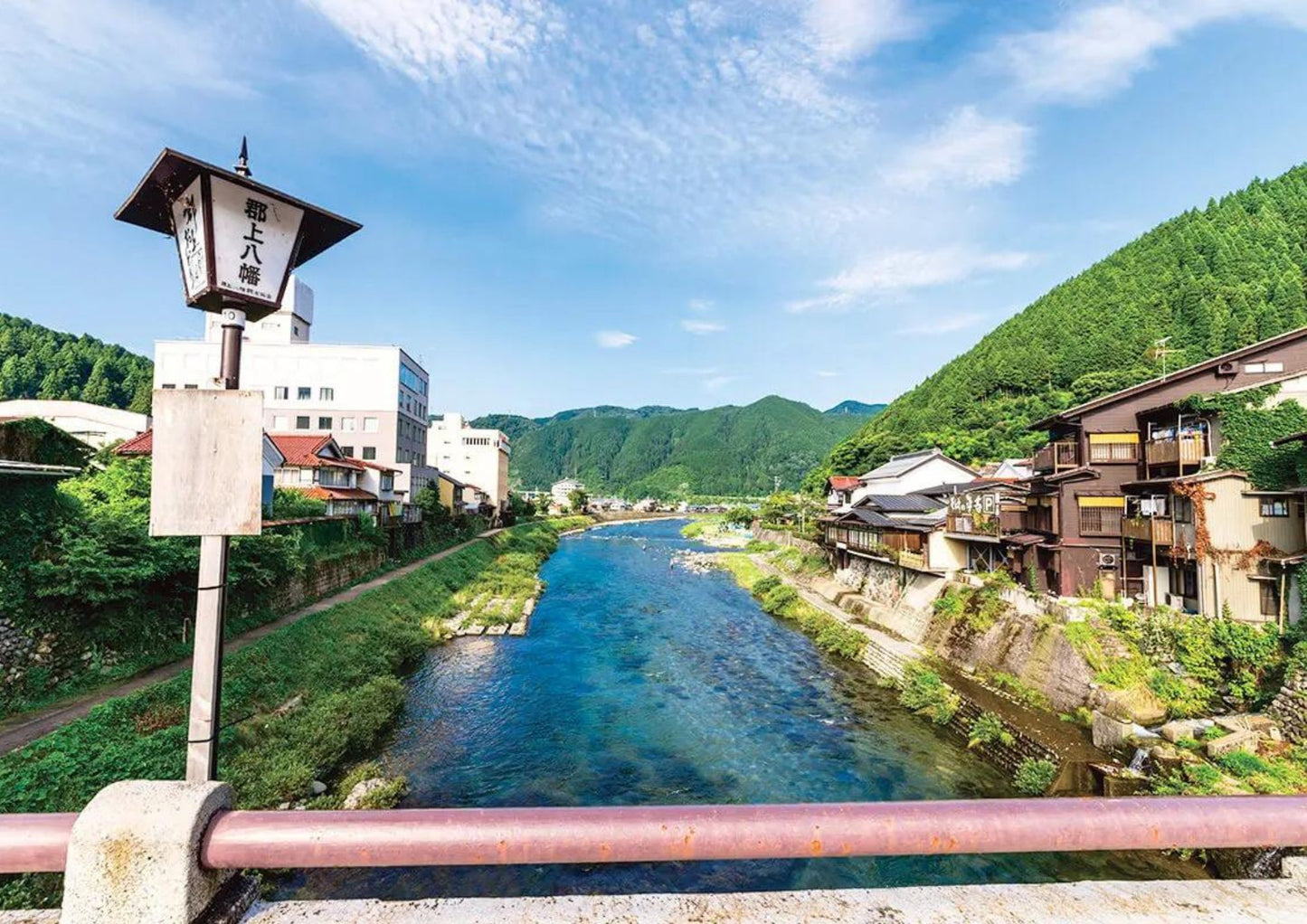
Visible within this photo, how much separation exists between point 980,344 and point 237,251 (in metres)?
110

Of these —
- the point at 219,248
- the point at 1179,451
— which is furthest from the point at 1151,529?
the point at 219,248

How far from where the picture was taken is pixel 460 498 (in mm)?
58531

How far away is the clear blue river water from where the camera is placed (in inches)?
412

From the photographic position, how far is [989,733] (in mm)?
15281

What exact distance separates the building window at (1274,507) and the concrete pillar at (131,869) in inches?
930

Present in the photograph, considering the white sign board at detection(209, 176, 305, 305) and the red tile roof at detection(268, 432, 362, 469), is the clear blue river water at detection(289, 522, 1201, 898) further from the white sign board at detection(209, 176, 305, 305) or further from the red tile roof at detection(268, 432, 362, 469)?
the red tile roof at detection(268, 432, 362, 469)

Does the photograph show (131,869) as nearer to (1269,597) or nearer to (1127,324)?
(1269,597)

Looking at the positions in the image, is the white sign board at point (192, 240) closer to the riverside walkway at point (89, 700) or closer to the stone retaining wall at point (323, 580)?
the riverside walkway at point (89, 700)

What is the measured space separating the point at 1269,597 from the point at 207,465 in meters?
23.6

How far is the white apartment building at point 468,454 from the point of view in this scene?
72062mm

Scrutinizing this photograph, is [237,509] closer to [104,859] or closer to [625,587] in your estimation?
[104,859]

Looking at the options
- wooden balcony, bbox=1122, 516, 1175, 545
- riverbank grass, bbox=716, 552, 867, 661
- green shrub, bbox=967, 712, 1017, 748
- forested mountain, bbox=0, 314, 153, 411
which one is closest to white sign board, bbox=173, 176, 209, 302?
green shrub, bbox=967, 712, 1017, 748

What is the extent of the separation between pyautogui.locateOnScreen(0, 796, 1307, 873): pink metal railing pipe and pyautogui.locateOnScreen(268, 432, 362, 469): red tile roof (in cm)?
3200

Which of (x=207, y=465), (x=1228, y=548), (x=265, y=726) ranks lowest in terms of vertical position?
(x=265, y=726)
